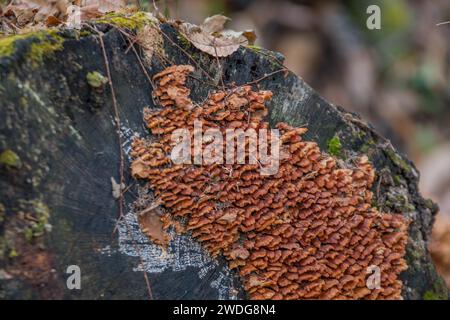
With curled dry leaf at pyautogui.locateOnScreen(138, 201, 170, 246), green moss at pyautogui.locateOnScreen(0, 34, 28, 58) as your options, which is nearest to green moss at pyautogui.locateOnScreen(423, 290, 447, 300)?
curled dry leaf at pyautogui.locateOnScreen(138, 201, 170, 246)

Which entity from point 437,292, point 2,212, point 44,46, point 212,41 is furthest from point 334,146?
point 2,212

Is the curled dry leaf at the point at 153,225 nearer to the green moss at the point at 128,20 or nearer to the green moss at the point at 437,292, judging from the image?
the green moss at the point at 128,20

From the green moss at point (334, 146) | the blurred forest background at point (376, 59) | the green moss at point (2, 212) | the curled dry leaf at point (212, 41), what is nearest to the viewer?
the green moss at point (2, 212)

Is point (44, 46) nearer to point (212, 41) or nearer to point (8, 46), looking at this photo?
point (8, 46)

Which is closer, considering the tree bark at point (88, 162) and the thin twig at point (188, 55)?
the tree bark at point (88, 162)

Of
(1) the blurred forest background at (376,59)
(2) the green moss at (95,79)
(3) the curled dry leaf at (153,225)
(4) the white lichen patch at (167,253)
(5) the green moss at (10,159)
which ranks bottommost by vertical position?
(4) the white lichen patch at (167,253)

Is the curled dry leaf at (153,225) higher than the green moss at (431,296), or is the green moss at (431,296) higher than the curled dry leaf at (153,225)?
the curled dry leaf at (153,225)

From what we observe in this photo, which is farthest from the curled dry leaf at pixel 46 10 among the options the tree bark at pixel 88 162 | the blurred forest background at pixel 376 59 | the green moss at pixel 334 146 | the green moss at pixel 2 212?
the blurred forest background at pixel 376 59
